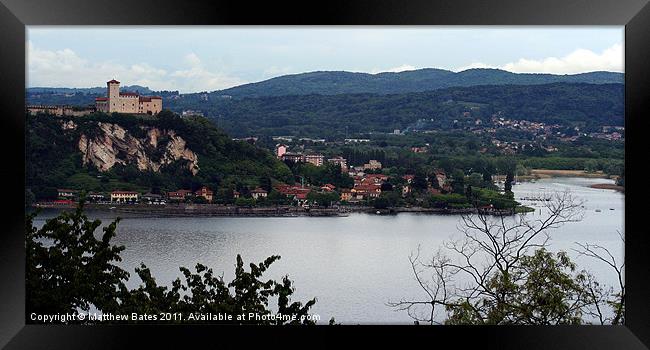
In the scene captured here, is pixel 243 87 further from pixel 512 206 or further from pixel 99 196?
pixel 512 206

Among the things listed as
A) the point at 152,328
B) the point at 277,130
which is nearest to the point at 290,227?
the point at 277,130

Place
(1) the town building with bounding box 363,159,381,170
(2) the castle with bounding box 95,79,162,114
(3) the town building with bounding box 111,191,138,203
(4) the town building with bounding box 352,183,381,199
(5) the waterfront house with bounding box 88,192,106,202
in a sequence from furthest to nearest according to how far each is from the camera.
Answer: (1) the town building with bounding box 363,159,381,170 < (4) the town building with bounding box 352,183,381,199 < (2) the castle with bounding box 95,79,162,114 < (3) the town building with bounding box 111,191,138,203 < (5) the waterfront house with bounding box 88,192,106,202

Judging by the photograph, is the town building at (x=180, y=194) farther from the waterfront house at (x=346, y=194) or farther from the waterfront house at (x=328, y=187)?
the waterfront house at (x=346, y=194)

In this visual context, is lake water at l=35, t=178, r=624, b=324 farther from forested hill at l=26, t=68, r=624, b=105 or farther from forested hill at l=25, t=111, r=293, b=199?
forested hill at l=26, t=68, r=624, b=105

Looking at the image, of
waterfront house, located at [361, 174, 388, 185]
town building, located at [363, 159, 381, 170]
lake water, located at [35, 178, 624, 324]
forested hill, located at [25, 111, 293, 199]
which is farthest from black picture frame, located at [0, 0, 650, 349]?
town building, located at [363, 159, 381, 170]

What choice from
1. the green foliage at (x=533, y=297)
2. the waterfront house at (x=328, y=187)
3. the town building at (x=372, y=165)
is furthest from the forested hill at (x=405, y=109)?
the green foliage at (x=533, y=297)

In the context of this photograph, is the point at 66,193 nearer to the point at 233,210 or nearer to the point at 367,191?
the point at 233,210

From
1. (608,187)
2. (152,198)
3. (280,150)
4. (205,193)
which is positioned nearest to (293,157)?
(280,150)
